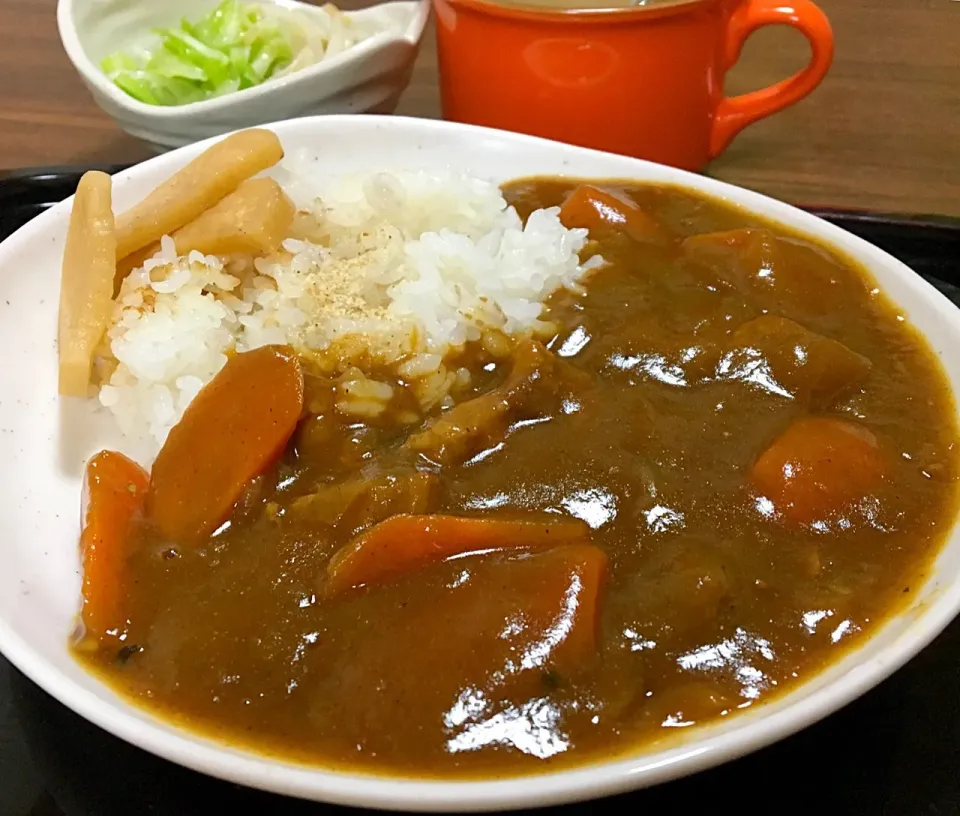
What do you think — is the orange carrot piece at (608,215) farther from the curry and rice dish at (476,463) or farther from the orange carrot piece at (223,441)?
the orange carrot piece at (223,441)

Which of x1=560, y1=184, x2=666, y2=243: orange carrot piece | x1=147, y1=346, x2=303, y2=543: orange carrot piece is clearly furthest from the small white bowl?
x1=147, y1=346, x2=303, y2=543: orange carrot piece

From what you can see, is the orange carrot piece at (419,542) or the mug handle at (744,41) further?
the mug handle at (744,41)

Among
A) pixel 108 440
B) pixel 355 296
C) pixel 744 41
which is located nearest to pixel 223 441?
pixel 108 440

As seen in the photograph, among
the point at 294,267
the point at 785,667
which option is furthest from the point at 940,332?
the point at 294,267

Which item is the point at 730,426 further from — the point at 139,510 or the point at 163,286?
the point at 163,286

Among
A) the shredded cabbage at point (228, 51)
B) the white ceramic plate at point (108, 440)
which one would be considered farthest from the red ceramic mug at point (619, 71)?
the shredded cabbage at point (228, 51)

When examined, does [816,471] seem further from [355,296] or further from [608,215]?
[355,296]

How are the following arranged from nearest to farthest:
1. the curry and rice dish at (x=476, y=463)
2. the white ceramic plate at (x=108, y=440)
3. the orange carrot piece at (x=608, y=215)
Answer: the white ceramic plate at (x=108, y=440), the curry and rice dish at (x=476, y=463), the orange carrot piece at (x=608, y=215)
